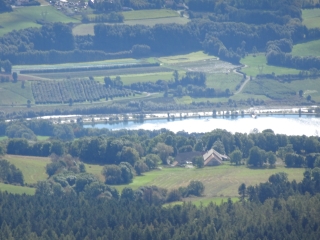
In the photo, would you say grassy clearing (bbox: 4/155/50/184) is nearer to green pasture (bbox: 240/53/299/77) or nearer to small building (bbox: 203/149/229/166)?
small building (bbox: 203/149/229/166)

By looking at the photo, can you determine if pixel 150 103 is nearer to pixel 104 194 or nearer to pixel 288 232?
pixel 104 194

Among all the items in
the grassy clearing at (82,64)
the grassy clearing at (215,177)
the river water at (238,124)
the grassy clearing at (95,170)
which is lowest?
the river water at (238,124)

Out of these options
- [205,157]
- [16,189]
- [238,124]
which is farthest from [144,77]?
[16,189]

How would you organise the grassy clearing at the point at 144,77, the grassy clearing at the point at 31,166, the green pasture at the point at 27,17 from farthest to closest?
1. the green pasture at the point at 27,17
2. the grassy clearing at the point at 144,77
3. the grassy clearing at the point at 31,166

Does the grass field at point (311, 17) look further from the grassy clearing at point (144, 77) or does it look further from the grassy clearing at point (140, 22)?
the grassy clearing at point (144, 77)

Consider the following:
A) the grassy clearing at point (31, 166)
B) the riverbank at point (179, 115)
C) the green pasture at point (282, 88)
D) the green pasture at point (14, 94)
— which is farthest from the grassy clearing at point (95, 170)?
the green pasture at point (282, 88)

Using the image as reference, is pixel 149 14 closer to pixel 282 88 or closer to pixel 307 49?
pixel 307 49

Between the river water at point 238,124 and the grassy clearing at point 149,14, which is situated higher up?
the grassy clearing at point 149,14
